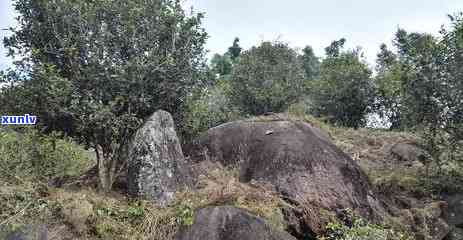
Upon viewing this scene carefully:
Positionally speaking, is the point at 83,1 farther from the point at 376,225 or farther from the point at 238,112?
the point at 238,112

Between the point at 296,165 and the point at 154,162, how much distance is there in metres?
3.08

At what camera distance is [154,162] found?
962 centimetres

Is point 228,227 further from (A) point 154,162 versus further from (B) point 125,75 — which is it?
(B) point 125,75

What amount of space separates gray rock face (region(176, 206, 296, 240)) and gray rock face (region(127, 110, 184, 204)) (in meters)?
1.36

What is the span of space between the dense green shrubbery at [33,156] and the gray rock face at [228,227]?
345 centimetres

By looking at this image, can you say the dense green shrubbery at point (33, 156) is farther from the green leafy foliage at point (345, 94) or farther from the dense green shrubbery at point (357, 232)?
the green leafy foliage at point (345, 94)

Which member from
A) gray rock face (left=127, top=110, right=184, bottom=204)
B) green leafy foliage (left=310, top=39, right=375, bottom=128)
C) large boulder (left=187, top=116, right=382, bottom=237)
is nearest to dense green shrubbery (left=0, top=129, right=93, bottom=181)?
gray rock face (left=127, top=110, right=184, bottom=204)

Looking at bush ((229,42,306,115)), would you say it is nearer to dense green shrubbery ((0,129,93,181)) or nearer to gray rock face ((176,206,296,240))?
dense green shrubbery ((0,129,93,181))

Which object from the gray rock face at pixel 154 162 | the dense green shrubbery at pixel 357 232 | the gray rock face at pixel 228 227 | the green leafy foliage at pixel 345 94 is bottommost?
the dense green shrubbery at pixel 357 232

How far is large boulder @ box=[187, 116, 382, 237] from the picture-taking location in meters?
9.77

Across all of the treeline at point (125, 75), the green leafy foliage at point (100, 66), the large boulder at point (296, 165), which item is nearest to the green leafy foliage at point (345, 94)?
the treeline at point (125, 75)

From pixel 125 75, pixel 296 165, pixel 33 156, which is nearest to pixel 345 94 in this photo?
pixel 296 165

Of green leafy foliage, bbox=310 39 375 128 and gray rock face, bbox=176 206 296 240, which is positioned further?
green leafy foliage, bbox=310 39 375 128

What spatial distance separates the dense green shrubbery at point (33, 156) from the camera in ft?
30.9
